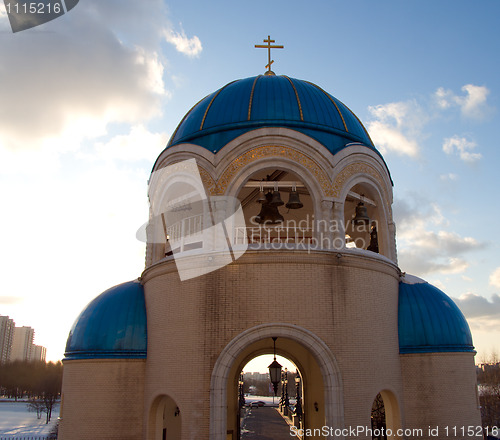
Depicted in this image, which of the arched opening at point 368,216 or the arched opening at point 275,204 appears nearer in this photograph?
the arched opening at point 275,204

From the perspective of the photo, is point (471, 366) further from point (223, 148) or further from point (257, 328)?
point (223, 148)

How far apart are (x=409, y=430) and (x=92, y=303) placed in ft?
29.9

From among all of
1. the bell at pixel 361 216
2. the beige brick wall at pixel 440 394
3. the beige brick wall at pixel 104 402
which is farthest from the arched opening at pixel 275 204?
the beige brick wall at pixel 104 402

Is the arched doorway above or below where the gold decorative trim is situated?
below

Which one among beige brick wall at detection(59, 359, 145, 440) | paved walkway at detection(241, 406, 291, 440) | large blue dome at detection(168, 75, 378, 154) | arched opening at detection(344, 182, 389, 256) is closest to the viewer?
beige brick wall at detection(59, 359, 145, 440)

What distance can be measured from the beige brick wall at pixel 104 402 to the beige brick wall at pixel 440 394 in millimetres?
6822

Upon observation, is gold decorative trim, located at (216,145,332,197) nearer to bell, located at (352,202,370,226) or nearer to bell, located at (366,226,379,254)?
bell, located at (352,202,370,226)

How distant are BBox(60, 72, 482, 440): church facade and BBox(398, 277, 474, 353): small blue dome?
0.03 m

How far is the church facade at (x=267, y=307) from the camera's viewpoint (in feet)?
32.9

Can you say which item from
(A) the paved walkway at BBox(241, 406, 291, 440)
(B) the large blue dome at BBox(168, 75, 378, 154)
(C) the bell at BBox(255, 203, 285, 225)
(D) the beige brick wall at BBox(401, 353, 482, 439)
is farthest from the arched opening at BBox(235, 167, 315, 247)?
(A) the paved walkway at BBox(241, 406, 291, 440)

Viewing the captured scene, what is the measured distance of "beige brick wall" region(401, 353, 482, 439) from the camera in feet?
36.9

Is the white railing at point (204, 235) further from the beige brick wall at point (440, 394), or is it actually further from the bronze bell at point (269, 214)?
the beige brick wall at point (440, 394)

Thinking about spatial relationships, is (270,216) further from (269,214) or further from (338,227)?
(338,227)

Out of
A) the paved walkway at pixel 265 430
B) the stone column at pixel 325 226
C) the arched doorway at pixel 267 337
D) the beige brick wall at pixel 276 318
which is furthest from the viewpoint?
the paved walkway at pixel 265 430
